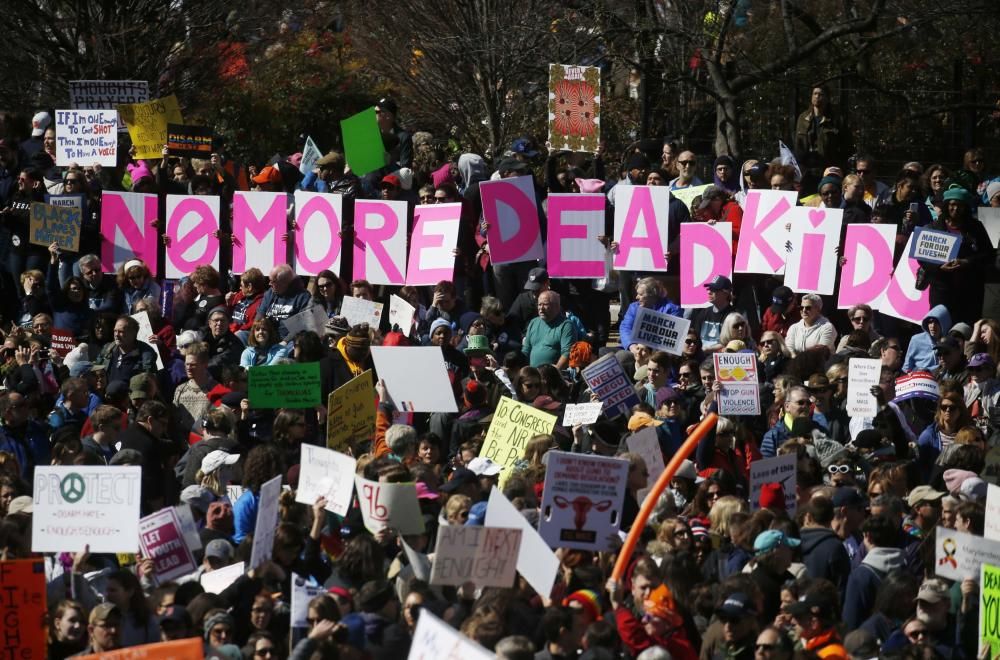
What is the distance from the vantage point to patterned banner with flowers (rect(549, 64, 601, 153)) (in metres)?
18.3

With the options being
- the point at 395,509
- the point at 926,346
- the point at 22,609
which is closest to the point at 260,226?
the point at 926,346

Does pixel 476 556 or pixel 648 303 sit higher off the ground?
pixel 648 303

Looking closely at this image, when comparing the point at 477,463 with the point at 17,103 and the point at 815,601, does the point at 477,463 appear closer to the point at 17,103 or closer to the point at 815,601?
the point at 815,601

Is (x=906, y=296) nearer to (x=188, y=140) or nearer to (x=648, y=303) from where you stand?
(x=648, y=303)

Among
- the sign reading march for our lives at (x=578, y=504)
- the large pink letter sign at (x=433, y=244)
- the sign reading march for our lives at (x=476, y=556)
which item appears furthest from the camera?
the large pink letter sign at (x=433, y=244)

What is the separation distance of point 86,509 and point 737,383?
5037 mm

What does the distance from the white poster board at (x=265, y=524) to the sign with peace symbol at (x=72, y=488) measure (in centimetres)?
96

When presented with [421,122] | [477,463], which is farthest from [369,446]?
[421,122]

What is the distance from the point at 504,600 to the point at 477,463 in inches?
124

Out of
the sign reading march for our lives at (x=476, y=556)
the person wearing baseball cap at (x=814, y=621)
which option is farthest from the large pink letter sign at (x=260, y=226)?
the person wearing baseball cap at (x=814, y=621)

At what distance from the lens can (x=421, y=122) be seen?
26.9 meters

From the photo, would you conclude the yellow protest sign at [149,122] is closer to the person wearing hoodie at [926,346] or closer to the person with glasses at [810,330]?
the person with glasses at [810,330]

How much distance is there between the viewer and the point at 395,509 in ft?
35.1

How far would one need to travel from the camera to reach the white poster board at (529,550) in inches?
376
